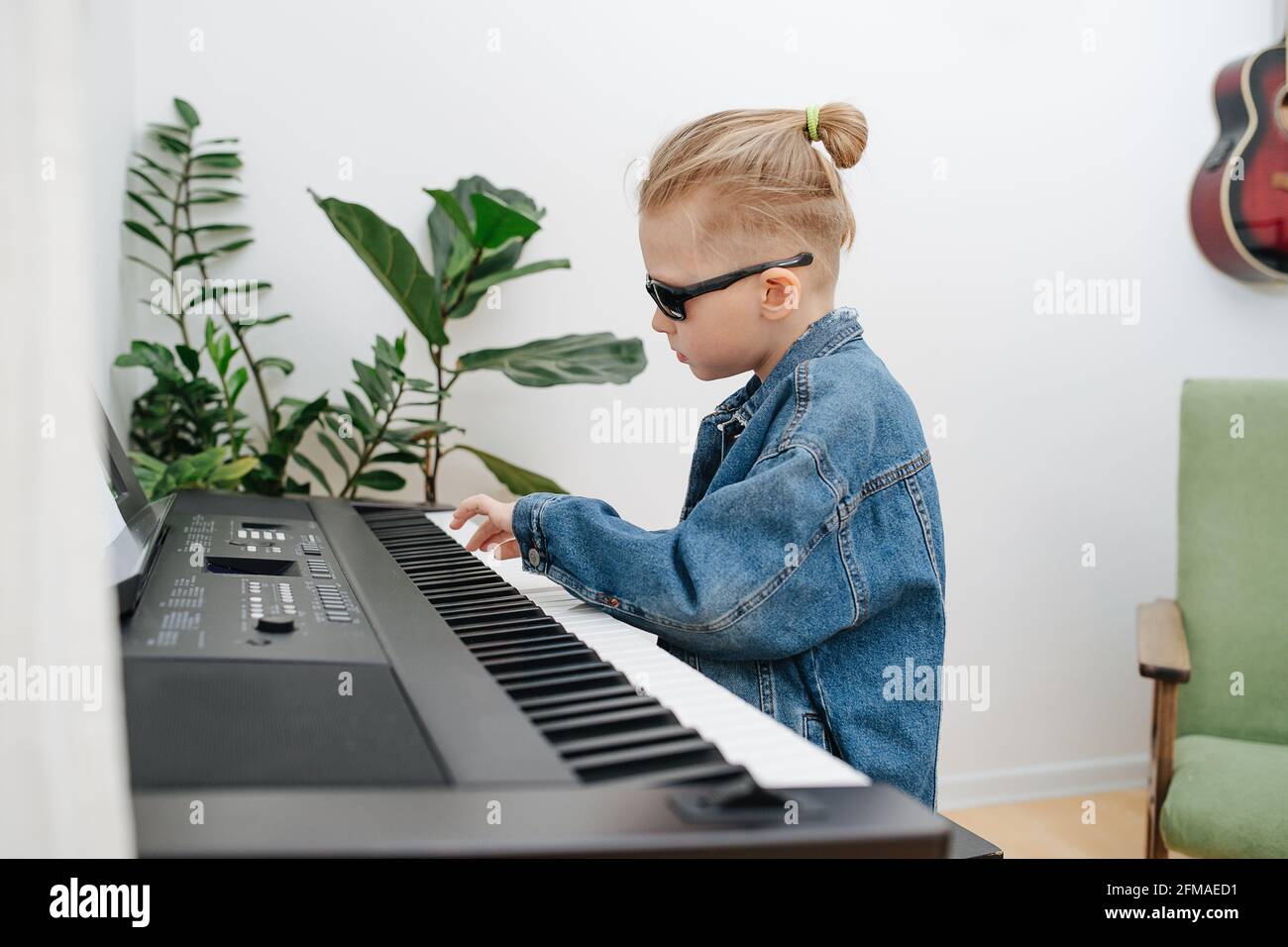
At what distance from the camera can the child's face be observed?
1.11 meters

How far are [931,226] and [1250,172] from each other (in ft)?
2.34

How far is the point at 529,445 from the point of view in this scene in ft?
7.26

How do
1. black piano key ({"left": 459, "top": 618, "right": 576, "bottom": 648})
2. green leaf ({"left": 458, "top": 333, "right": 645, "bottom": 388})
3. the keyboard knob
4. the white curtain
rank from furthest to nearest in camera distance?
1. green leaf ({"left": 458, "top": 333, "right": 645, "bottom": 388})
2. black piano key ({"left": 459, "top": 618, "right": 576, "bottom": 648})
3. the keyboard knob
4. the white curtain

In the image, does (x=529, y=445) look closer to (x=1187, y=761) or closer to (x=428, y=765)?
(x=1187, y=761)

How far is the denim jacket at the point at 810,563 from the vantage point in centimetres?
90

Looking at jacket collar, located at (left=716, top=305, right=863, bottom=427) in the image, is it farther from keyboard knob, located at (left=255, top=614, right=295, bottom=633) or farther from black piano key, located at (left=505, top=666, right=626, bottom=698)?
keyboard knob, located at (left=255, top=614, right=295, bottom=633)

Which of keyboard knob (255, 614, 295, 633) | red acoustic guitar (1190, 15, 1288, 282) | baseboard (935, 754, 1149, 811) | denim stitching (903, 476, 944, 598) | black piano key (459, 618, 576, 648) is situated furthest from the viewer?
baseboard (935, 754, 1149, 811)

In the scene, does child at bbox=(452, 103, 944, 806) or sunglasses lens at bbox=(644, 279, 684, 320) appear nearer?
child at bbox=(452, 103, 944, 806)

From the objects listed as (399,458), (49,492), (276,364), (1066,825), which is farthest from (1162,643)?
(49,492)

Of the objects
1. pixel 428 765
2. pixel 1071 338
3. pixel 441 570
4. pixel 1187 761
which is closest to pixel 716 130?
pixel 441 570

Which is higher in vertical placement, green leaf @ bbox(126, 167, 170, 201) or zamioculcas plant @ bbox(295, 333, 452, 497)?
green leaf @ bbox(126, 167, 170, 201)

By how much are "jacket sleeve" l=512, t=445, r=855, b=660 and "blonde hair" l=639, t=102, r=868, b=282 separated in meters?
0.31


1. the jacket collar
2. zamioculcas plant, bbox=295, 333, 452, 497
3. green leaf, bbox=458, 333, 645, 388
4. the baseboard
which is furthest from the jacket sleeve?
the baseboard
